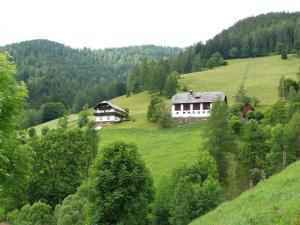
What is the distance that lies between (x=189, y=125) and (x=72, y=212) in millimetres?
60639

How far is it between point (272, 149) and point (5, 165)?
47.3 m

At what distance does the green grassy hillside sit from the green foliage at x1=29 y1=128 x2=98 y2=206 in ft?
125

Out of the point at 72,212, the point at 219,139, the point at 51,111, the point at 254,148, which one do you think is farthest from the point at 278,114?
the point at 51,111

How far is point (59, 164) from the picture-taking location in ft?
217

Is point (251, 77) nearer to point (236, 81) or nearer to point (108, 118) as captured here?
point (236, 81)

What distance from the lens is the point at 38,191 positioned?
64.5 metres

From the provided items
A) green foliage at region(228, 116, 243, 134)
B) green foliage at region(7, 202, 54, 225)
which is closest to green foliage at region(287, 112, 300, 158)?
green foliage at region(228, 116, 243, 134)

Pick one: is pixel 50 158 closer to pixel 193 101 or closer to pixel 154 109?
pixel 154 109

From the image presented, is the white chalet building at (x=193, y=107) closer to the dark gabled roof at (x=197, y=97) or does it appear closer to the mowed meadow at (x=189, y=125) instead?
the dark gabled roof at (x=197, y=97)

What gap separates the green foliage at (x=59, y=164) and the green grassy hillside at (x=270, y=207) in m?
38.0

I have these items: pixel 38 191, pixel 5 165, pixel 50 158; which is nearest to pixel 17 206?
pixel 38 191

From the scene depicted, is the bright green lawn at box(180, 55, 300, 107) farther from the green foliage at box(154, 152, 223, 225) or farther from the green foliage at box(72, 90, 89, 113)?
the green foliage at box(154, 152, 223, 225)

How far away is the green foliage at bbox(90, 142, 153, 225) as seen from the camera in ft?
133

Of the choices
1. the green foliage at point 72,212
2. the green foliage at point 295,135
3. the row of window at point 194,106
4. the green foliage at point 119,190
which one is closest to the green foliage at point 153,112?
the row of window at point 194,106
